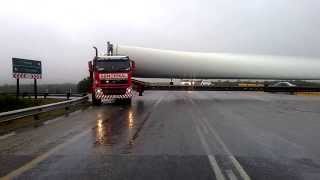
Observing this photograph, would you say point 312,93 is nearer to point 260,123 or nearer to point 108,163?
point 260,123

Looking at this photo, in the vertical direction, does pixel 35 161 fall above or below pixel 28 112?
below

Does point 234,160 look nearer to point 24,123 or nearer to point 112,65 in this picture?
point 24,123

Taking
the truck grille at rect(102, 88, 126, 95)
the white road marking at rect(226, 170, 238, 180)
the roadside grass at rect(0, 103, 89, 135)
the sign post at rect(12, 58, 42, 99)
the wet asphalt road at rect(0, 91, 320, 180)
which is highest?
the sign post at rect(12, 58, 42, 99)

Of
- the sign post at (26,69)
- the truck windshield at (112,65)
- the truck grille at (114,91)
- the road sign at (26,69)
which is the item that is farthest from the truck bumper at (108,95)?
the road sign at (26,69)

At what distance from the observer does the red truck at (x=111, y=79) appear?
99.5 ft

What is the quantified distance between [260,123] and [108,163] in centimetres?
1022

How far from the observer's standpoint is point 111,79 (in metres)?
30.3

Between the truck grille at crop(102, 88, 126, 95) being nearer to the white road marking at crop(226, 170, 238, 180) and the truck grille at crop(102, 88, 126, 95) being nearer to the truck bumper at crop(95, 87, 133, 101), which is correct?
the truck bumper at crop(95, 87, 133, 101)

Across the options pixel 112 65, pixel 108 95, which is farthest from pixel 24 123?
pixel 112 65

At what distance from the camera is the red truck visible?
30312 millimetres

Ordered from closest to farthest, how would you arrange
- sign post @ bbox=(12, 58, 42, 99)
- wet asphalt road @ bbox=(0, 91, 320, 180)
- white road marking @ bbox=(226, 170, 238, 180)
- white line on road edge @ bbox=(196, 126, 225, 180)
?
white road marking @ bbox=(226, 170, 238, 180) < white line on road edge @ bbox=(196, 126, 225, 180) < wet asphalt road @ bbox=(0, 91, 320, 180) < sign post @ bbox=(12, 58, 42, 99)

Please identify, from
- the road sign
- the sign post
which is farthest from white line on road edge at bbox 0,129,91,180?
the road sign

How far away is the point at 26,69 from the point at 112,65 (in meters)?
8.40

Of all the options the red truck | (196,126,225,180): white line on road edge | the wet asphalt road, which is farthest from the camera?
the red truck
